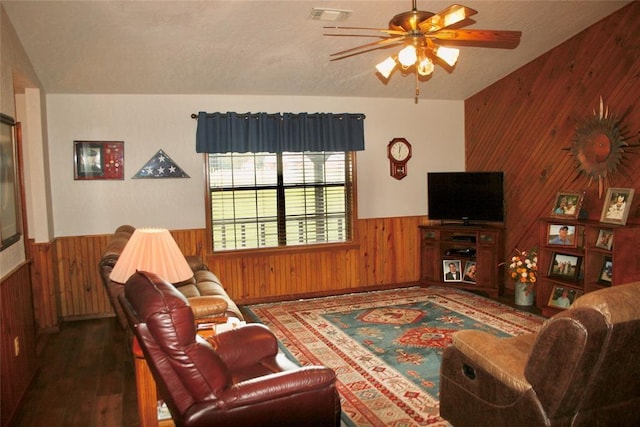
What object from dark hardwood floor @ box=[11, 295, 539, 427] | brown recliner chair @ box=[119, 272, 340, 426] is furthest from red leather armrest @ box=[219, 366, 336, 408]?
dark hardwood floor @ box=[11, 295, 539, 427]

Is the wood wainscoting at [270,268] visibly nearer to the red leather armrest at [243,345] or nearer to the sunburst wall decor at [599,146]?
the sunburst wall decor at [599,146]

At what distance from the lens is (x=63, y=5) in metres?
3.78

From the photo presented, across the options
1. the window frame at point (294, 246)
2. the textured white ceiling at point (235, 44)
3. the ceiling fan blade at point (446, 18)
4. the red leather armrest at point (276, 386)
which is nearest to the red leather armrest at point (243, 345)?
the red leather armrest at point (276, 386)

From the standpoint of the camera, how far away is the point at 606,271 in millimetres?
4703

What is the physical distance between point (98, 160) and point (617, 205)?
509 cm

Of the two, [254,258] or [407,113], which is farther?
[407,113]

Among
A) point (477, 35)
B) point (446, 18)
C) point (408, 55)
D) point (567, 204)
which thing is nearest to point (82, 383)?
point (408, 55)

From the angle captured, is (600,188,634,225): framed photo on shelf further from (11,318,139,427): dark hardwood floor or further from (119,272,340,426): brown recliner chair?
(11,318,139,427): dark hardwood floor

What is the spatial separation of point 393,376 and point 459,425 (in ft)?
3.18

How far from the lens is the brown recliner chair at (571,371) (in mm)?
2135

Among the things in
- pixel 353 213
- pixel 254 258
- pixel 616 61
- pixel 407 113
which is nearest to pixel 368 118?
pixel 407 113

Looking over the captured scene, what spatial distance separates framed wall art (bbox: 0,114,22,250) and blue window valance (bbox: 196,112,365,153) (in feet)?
6.98

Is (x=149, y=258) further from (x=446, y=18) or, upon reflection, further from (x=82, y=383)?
(x=446, y=18)

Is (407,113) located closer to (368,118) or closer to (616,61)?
(368,118)
